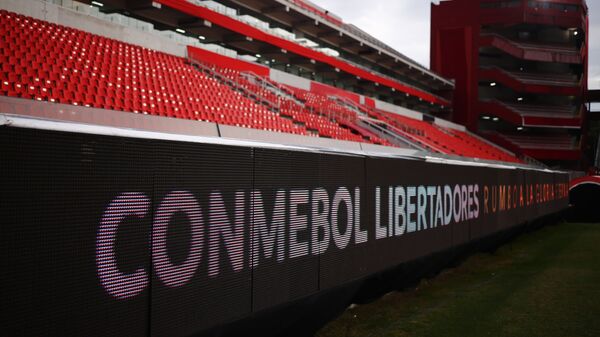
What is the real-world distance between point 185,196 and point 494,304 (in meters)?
4.06

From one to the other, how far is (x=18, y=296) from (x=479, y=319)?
4299 mm

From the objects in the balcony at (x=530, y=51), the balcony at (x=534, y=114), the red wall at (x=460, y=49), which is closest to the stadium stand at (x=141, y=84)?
the balcony at (x=534, y=114)

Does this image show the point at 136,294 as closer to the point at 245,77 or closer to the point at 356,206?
the point at 356,206

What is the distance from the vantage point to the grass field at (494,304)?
4867 mm

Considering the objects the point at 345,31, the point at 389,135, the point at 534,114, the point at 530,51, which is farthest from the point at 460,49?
the point at 389,135

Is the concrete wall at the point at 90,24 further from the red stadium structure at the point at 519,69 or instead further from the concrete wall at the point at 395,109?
the red stadium structure at the point at 519,69

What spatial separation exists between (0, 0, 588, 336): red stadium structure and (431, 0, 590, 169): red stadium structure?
28.2 meters

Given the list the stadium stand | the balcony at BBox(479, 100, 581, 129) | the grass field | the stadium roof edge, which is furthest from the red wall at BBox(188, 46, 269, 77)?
the balcony at BBox(479, 100, 581, 129)

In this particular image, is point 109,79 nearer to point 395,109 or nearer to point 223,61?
point 223,61

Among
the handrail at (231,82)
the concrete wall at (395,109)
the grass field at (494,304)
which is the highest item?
the concrete wall at (395,109)

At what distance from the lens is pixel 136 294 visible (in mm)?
3049

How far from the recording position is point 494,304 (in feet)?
19.0

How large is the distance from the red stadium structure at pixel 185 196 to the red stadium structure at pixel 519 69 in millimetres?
28177

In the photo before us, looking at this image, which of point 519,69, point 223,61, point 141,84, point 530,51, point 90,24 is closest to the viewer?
point 141,84
